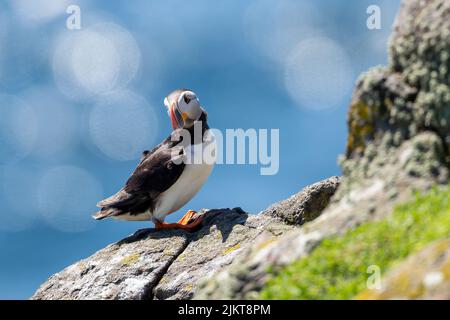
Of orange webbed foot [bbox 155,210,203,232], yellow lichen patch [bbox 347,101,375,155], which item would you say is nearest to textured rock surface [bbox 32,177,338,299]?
orange webbed foot [bbox 155,210,203,232]

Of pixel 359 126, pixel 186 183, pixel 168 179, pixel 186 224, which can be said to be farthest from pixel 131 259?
pixel 359 126

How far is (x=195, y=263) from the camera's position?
402 inches

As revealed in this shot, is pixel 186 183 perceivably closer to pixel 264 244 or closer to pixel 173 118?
pixel 173 118

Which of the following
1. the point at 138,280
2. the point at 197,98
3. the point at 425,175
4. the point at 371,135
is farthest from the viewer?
the point at 197,98

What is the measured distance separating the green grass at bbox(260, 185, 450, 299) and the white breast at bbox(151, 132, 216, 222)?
21.4ft

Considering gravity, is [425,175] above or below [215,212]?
below

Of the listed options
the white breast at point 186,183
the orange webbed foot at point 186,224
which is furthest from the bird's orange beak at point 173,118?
the orange webbed foot at point 186,224

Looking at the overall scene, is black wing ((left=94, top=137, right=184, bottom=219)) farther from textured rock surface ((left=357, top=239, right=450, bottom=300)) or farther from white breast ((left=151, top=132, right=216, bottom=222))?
textured rock surface ((left=357, top=239, right=450, bottom=300))

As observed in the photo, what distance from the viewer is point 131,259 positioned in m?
10.5

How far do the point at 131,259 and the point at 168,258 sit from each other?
0.52 meters

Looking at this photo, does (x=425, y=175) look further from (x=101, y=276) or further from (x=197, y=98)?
(x=197, y=98)

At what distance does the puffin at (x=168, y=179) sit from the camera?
1226 cm
